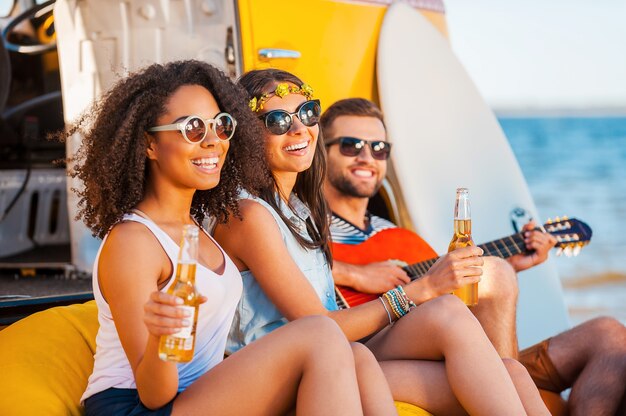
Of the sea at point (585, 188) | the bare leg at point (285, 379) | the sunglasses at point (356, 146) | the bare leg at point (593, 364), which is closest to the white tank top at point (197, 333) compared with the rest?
the bare leg at point (285, 379)

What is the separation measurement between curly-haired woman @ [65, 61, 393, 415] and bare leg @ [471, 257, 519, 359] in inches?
37.1

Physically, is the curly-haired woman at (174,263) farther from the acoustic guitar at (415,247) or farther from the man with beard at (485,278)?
the acoustic guitar at (415,247)

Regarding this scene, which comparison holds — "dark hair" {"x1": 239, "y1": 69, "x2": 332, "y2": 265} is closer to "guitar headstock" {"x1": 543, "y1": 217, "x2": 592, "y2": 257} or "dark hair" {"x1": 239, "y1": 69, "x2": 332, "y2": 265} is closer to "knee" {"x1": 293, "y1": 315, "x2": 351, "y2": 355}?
"knee" {"x1": 293, "y1": 315, "x2": 351, "y2": 355}

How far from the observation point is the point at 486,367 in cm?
253

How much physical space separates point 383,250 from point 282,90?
3.68ft

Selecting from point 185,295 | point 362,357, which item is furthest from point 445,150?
point 185,295

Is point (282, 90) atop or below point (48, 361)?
atop

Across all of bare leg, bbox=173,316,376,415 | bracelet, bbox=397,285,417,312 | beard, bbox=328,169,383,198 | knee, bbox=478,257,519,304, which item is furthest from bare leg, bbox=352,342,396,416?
beard, bbox=328,169,383,198

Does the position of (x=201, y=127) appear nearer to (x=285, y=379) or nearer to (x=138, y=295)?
(x=138, y=295)

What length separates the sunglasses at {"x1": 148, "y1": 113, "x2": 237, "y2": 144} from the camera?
2350 mm

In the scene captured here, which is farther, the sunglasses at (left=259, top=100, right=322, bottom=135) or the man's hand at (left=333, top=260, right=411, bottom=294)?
the man's hand at (left=333, top=260, right=411, bottom=294)

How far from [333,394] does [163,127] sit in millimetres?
766

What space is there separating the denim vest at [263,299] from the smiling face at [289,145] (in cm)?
11

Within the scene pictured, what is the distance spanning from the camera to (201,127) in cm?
237
